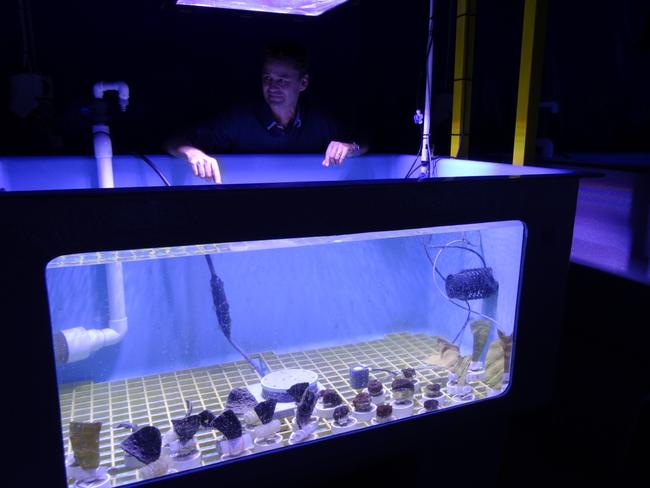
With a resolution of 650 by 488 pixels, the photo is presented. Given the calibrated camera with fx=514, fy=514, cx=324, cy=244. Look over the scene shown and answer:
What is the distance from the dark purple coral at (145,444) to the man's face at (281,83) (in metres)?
1.45

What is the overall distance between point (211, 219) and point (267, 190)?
0.34ft

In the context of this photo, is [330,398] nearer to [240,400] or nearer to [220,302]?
[240,400]

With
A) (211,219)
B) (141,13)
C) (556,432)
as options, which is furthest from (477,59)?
(211,219)

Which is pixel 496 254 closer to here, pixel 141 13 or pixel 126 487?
pixel 126 487

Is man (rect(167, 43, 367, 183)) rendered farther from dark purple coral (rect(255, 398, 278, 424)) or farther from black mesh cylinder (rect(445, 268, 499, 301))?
dark purple coral (rect(255, 398, 278, 424))

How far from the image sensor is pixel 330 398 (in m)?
1.03

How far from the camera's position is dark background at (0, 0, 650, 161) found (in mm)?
1820

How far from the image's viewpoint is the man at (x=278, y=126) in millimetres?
1926

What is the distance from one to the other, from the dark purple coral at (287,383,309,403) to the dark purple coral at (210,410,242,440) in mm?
117

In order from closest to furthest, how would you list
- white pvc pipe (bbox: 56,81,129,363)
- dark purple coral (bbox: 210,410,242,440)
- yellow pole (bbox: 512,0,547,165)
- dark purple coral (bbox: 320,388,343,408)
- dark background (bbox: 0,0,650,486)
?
white pvc pipe (bbox: 56,81,129,363), dark purple coral (bbox: 210,410,242,440), dark purple coral (bbox: 320,388,343,408), yellow pole (bbox: 512,0,547,165), dark background (bbox: 0,0,650,486)

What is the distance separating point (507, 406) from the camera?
119 centimetres

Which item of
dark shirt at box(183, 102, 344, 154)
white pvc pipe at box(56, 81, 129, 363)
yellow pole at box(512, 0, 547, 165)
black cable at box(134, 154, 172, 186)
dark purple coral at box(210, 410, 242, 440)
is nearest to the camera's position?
white pvc pipe at box(56, 81, 129, 363)

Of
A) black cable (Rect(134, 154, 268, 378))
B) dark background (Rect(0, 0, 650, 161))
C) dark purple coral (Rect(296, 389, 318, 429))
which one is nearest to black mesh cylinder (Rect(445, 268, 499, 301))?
dark purple coral (Rect(296, 389, 318, 429))

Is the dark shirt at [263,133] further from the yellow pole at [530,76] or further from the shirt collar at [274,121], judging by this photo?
the yellow pole at [530,76]
